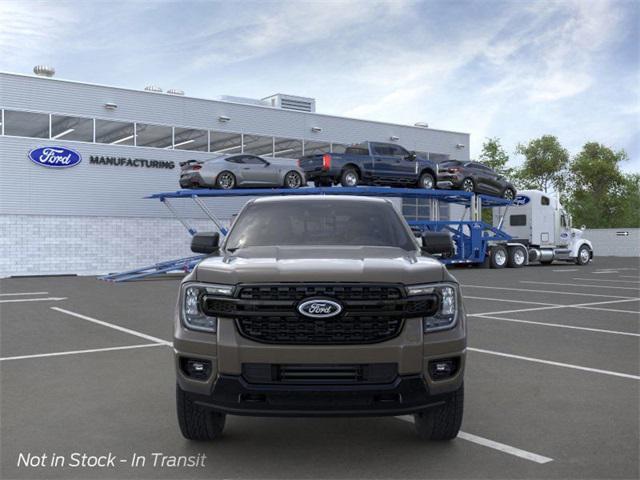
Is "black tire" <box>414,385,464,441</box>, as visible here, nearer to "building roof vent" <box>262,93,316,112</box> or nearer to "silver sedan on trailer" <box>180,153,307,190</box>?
"silver sedan on trailer" <box>180,153,307,190</box>

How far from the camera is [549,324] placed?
10695 millimetres

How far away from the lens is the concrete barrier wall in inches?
2034

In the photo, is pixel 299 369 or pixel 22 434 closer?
pixel 299 369

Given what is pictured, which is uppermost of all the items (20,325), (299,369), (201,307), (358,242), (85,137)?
(85,137)

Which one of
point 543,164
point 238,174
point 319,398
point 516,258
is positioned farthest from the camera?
point 543,164

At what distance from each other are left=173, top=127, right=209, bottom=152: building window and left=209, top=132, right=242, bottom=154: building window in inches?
15.2

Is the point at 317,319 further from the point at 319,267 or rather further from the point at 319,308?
the point at 319,267

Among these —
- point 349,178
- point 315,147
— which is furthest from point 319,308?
point 315,147

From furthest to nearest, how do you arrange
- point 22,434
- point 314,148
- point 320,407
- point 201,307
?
point 314,148 → point 22,434 → point 201,307 → point 320,407

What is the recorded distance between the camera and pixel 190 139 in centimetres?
3195

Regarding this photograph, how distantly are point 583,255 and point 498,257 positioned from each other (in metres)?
6.29

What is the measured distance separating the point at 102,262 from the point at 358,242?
26.0m

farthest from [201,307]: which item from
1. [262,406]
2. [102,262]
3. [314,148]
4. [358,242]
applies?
[314,148]

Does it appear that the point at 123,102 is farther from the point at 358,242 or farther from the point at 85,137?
the point at 358,242
